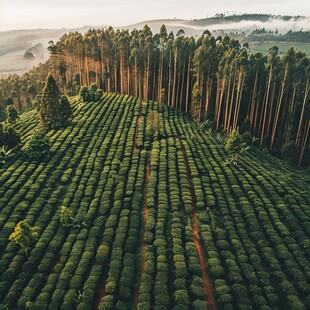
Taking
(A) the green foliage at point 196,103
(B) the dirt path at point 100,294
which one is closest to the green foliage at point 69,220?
(B) the dirt path at point 100,294

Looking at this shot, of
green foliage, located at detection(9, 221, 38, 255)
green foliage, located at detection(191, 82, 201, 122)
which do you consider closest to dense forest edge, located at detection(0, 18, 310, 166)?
green foliage, located at detection(191, 82, 201, 122)

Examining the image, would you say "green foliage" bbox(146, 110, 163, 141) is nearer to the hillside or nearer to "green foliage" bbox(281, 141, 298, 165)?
the hillside

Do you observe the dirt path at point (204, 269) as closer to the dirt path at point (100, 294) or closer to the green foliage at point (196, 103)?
the dirt path at point (100, 294)

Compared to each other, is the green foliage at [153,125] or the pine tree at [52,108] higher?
the pine tree at [52,108]

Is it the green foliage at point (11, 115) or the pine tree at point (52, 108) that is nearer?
the pine tree at point (52, 108)

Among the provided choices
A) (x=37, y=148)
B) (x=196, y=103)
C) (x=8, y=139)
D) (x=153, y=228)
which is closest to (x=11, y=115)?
(x=8, y=139)

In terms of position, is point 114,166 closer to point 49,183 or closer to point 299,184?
point 49,183
